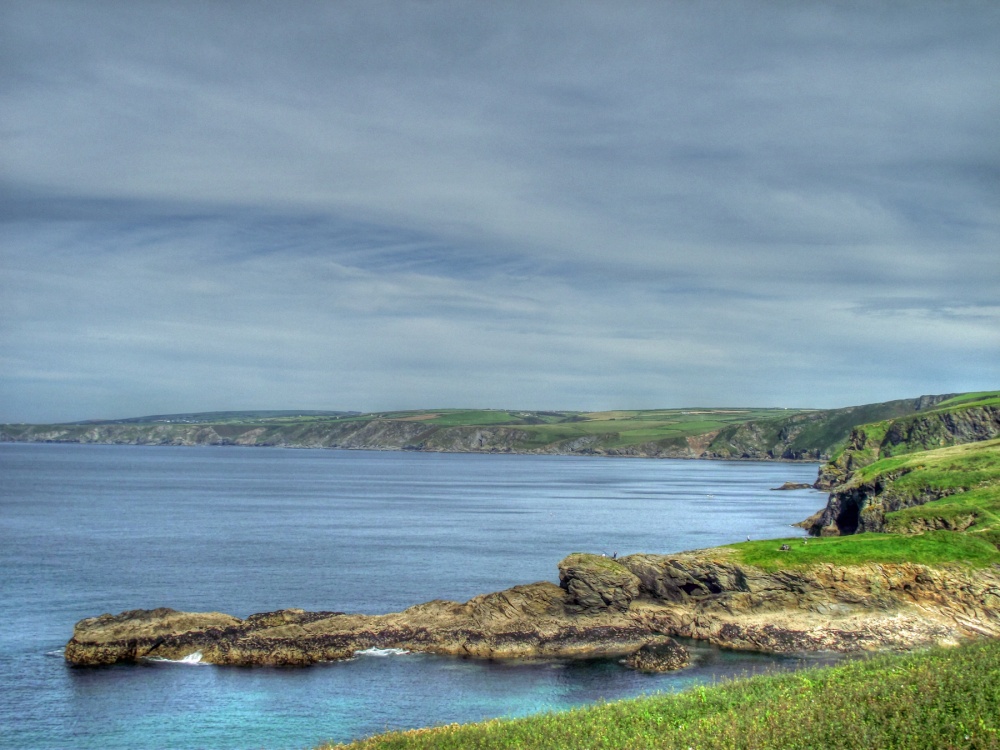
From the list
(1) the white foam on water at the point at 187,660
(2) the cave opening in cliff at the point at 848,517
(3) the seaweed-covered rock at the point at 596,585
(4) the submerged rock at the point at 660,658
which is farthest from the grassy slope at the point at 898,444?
(1) the white foam on water at the point at 187,660

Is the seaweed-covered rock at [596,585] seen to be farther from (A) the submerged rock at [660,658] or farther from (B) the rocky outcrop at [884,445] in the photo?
(B) the rocky outcrop at [884,445]

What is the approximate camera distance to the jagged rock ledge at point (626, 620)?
5053cm

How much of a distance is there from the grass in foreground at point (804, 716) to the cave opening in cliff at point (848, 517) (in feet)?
251

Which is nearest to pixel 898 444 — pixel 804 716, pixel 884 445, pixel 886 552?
pixel 884 445

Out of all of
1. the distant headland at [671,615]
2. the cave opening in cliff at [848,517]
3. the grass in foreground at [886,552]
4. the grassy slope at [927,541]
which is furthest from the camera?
the cave opening in cliff at [848,517]

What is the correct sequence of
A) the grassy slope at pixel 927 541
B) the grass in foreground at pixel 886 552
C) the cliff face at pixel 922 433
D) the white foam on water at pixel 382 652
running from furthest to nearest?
the cliff face at pixel 922 433
the grassy slope at pixel 927 541
the grass in foreground at pixel 886 552
the white foam on water at pixel 382 652

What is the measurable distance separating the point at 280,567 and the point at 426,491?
104855 mm

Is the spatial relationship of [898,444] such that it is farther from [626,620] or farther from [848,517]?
[626,620]

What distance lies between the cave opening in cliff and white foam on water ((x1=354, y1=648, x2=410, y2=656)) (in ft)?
222

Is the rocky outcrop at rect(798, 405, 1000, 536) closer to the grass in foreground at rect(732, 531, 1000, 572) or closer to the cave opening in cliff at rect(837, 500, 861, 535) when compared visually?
the cave opening in cliff at rect(837, 500, 861, 535)

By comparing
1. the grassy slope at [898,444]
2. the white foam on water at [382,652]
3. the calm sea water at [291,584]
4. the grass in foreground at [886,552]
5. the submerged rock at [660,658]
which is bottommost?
the calm sea water at [291,584]

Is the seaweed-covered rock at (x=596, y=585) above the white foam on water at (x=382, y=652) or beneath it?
above

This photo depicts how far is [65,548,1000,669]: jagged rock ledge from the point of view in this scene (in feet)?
166

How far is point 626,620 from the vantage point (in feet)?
182
